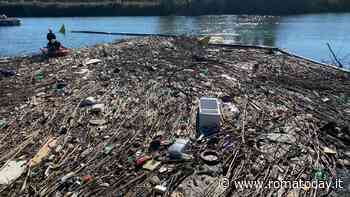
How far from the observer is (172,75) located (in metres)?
11.2

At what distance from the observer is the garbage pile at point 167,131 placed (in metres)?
5.26

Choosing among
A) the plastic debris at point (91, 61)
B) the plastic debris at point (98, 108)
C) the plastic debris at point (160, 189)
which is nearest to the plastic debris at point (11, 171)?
the plastic debris at point (160, 189)

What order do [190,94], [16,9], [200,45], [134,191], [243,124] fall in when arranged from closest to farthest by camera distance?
[134,191] < [243,124] < [190,94] < [200,45] < [16,9]

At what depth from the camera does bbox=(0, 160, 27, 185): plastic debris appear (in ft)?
17.2

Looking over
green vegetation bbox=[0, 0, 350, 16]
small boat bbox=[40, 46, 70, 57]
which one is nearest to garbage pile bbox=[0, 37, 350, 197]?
small boat bbox=[40, 46, 70, 57]

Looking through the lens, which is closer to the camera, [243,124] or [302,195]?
[302,195]

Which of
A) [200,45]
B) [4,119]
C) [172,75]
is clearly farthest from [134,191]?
[200,45]

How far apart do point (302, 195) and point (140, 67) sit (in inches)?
340

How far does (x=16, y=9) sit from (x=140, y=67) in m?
48.0

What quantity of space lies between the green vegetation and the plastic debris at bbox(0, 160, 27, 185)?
47.0 metres

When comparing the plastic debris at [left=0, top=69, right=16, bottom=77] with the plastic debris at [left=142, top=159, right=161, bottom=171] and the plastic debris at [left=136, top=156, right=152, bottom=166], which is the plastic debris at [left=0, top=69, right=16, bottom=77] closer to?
the plastic debris at [left=136, top=156, right=152, bottom=166]

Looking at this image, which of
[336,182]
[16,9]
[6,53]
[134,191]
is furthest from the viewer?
[16,9]

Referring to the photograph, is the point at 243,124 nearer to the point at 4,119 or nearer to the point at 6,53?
the point at 4,119

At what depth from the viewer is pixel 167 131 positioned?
686cm
